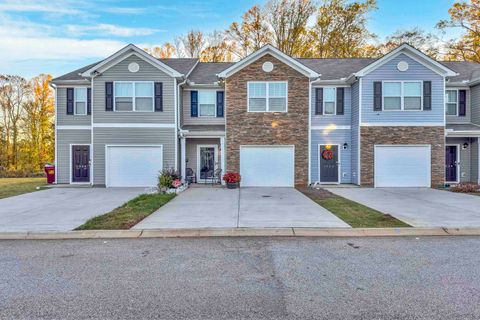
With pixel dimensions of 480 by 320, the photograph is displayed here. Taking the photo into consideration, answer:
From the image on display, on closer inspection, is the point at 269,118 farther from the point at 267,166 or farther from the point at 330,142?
the point at 330,142

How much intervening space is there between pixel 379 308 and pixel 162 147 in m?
13.2

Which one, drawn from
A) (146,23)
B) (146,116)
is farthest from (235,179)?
(146,23)

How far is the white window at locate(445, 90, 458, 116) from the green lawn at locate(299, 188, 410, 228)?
34.7 feet

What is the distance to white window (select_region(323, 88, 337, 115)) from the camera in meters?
16.2

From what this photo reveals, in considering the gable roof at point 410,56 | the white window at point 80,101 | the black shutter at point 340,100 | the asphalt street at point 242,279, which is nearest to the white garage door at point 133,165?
the white window at point 80,101

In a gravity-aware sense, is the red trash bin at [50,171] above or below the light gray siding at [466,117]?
below

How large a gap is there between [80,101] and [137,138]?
13.1ft

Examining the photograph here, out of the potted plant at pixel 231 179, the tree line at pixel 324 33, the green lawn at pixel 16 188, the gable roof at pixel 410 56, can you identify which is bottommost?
the green lawn at pixel 16 188

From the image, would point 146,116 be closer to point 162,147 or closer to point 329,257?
point 162,147

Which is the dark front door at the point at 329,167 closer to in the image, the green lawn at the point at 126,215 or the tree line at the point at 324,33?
the green lawn at the point at 126,215

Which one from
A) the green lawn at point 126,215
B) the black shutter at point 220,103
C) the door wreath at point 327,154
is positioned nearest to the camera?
the green lawn at point 126,215

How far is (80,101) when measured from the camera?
53.1 ft

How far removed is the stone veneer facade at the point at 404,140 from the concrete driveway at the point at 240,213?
5.56 metres

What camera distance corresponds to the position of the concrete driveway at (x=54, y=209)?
7086 millimetres
